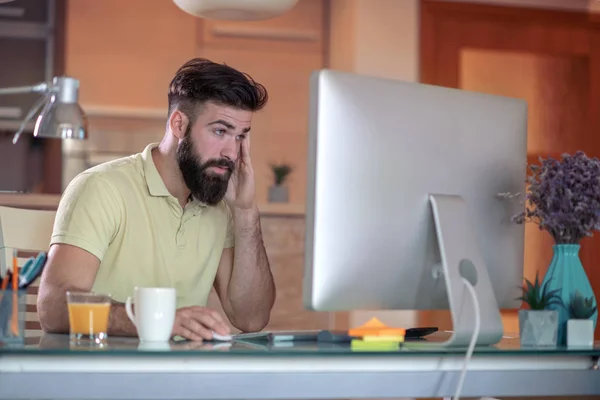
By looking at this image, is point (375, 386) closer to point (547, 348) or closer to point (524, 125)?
point (547, 348)

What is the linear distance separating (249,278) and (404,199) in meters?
0.91

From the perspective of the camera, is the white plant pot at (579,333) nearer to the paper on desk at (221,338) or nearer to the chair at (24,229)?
the paper on desk at (221,338)

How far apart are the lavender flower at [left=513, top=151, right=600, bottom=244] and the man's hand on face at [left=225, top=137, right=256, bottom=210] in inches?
31.5

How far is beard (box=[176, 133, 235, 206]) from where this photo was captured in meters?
2.13

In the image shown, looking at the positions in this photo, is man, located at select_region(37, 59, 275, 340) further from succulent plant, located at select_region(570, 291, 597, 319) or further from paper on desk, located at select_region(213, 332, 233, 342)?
succulent plant, located at select_region(570, 291, 597, 319)

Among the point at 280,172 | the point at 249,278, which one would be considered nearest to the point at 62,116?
the point at 249,278

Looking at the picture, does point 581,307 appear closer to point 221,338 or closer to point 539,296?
point 539,296

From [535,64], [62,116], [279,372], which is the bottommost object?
[279,372]

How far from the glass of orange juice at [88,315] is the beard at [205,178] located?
0.73 metres

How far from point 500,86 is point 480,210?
3.05m

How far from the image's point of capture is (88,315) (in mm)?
1398

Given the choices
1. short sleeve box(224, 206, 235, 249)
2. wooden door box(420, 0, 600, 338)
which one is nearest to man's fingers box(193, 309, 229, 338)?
short sleeve box(224, 206, 235, 249)

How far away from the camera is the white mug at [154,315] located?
4.55 ft

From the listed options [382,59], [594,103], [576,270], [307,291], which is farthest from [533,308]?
[594,103]
